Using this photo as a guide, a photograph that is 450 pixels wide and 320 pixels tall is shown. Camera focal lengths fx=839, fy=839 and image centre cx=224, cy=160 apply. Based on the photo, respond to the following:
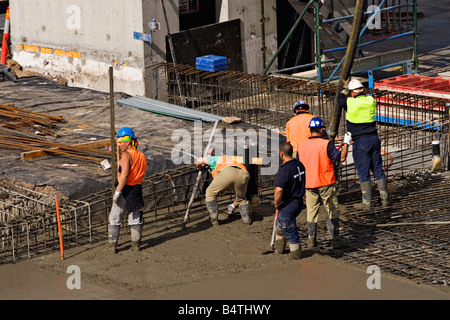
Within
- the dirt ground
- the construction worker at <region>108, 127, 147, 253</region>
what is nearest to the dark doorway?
the dirt ground

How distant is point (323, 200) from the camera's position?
10984mm

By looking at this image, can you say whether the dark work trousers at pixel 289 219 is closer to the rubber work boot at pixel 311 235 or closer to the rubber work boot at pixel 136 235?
the rubber work boot at pixel 311 235

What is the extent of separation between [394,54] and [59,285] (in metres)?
13.3

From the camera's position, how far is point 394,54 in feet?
68.5

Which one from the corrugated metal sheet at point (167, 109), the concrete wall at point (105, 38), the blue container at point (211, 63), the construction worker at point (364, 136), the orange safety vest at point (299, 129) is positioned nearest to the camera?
the orange safety vest at point (299, 129)

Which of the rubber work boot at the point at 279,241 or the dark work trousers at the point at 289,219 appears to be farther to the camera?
the rubber work boot at the point at 279,241

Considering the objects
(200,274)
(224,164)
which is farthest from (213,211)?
(200,274)

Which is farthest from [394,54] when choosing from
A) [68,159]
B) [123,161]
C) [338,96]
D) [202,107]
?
[123,161]

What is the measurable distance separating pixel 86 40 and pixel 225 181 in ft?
32.2

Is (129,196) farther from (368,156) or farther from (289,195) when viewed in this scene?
(368,156)

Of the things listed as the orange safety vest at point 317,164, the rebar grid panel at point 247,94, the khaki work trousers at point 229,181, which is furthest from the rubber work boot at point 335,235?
the rebar grid panel at point 247,94
